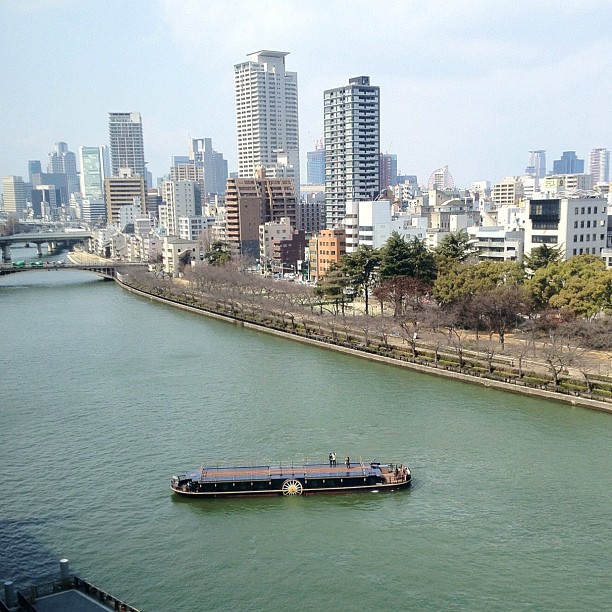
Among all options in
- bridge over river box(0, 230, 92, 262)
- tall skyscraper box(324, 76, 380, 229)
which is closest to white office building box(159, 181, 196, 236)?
bridge over river box(0, 230, 92, 262)

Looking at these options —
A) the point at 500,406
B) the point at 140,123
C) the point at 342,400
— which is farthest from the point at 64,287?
the point at 140,123

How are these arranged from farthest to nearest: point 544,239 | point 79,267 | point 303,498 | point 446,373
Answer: point 79,267 < point 544,239 < point 446,373 < point 303,498

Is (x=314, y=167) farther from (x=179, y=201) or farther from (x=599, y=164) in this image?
(x=179, y=201)

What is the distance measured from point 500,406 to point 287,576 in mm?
8716

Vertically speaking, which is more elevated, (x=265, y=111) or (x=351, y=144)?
(x=265, y=111)

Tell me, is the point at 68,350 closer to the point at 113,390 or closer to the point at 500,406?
the point at 113,390

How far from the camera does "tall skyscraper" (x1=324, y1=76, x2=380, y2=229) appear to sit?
2362 inches

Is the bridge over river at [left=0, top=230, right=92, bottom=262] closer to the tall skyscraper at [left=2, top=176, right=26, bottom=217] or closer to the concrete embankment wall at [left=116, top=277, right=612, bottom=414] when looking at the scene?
the concrete embankment wall at [left=116, top=277, right=612, bottom=414]

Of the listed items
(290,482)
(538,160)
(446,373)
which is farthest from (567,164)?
(290,482)

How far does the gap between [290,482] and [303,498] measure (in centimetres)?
35

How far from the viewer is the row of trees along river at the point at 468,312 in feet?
60.3

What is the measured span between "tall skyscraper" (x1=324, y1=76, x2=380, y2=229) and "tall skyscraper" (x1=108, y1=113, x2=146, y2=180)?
83.8 m

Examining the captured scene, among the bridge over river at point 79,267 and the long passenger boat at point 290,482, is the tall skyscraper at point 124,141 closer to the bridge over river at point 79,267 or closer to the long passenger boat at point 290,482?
the bridge over river at point 79,267

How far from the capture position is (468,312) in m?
22.3
